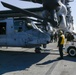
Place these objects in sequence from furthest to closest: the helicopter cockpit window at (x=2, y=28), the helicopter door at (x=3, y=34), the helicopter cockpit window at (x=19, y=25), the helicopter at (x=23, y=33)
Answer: the helicopter cockpit window at (x=2, y=28) < the helicopter door at (x=3, y=34) < the helicopter cockpit window at (x=19, y=25) < the helicopter at (x=23, y=33)

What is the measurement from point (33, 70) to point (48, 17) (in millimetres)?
5552

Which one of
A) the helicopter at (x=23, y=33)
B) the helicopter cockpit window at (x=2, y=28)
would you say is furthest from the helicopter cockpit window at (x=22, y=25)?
the helicopter cockpit window at (x=2, y=28)

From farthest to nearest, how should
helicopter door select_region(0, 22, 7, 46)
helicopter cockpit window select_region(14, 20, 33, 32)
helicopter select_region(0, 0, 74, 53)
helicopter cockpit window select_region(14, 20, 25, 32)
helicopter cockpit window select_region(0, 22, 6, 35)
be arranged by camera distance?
helicopter cockpit window select_region(0, 22, 6, 35) → helicopter door select_region(0, 22, 7, 46) → helicopter cockpit window select_region(14, 20, 25, 32) → helicopter cockpit window select_region(14, 20, 33, 32) → helicopter select_region(0, 0, 74, 53)

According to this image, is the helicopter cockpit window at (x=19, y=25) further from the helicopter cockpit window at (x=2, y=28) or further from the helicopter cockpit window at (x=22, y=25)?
the helicopter cockpit window at (x=2, y=28)

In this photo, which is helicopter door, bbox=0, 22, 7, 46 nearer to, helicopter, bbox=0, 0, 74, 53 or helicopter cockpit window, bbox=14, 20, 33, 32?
helicopter, bbox=0, 0, 74, 53

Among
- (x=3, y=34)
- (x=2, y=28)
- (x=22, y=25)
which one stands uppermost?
(x=22, y=25)

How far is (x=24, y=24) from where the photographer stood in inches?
694

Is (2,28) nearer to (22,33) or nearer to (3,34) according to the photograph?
(3,34)

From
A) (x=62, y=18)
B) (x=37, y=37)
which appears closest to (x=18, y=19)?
(x=37, y=37)

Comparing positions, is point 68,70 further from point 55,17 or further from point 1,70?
point 55,17

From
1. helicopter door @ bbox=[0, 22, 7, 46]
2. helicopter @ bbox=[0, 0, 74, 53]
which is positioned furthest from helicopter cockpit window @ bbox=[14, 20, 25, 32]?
helicopter door @ bbox=[0, 22, 7, 46]

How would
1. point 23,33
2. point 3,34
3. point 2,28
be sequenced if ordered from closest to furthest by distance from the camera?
point 23,33
point 3,34
point 2,28

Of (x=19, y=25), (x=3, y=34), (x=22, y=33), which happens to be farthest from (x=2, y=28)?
(x=22, y=33)

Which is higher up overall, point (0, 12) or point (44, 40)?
point (0, 12)
